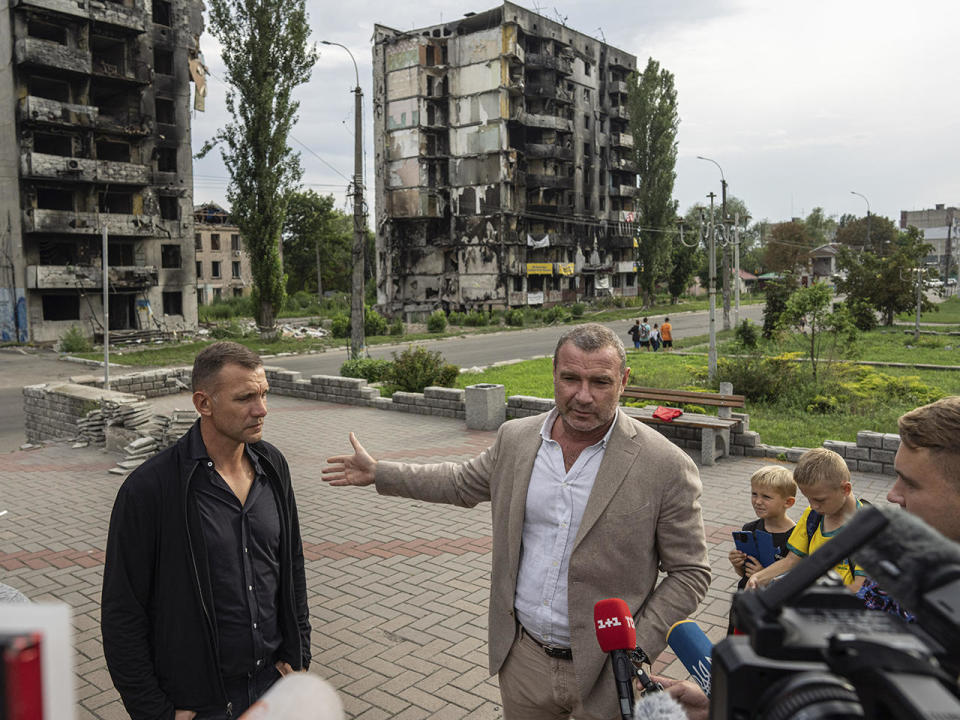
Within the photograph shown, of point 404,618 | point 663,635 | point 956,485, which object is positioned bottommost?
point 404,618

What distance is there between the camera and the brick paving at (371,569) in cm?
510

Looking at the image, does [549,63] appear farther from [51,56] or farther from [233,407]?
[233,407]

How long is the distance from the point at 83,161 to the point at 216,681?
37.8 m

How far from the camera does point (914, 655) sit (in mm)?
818

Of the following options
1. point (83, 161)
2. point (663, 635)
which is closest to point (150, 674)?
point (663, 635)

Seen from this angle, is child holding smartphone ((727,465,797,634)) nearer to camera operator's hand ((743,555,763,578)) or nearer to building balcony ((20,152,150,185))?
camera operator's hand ((743,555,763,578))

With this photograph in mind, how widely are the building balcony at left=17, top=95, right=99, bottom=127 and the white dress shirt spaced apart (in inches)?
1502

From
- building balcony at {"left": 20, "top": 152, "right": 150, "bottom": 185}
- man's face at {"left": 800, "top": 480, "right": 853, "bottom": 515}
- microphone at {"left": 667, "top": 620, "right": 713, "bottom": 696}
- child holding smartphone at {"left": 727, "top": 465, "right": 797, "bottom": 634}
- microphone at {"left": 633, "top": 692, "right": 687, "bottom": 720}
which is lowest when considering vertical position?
child holding smartphone at {"left": 727, "top": 465, "right": 797, "bottom": 634}

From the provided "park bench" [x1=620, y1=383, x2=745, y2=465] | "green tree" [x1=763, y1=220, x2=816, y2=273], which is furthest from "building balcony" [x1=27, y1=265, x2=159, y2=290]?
"green tree" [x1=763, y1=220, x2=816, y2=273]

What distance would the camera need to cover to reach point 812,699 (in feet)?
2.92

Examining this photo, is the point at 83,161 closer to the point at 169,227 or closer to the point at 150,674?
the point at 169,227

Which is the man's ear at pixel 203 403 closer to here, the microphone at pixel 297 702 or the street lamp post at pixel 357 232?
the microphone at pixel 297 702

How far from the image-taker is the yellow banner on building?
5609cm

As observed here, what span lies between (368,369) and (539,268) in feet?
129
